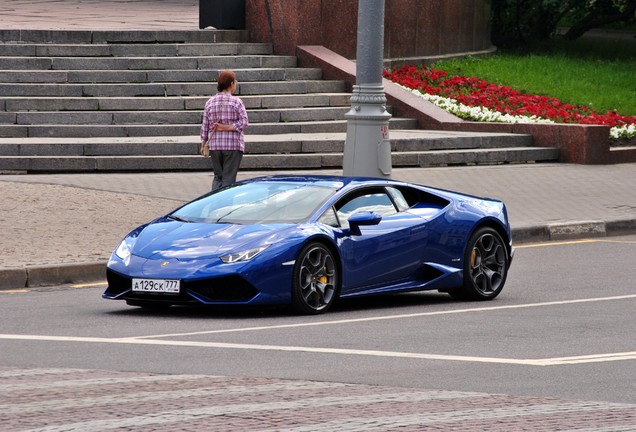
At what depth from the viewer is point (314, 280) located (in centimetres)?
1183

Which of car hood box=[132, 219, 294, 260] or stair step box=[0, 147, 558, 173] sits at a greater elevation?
stair step box=[0, 147, 558, 173]

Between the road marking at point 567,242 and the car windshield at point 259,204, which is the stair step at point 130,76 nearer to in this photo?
the road marking at point 567,242

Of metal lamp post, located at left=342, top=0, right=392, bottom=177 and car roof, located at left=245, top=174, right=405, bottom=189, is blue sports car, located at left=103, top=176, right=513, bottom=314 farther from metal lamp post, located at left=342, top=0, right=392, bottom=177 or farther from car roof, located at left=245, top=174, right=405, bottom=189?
metal lamp post, located at left=342, top=0, right=392, bottom=177

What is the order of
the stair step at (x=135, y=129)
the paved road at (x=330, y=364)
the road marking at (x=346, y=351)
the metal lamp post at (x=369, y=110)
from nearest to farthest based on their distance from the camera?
the paved road at (x=330, y=364) → the road marking at (x=346, y=351) → the metal lamp post at (x=369, y=110) → the stair step at (x=135, y=129)

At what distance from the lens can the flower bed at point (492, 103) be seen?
2652 centimetres

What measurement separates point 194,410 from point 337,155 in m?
15.3

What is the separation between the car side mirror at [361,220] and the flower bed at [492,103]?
14.3 metres

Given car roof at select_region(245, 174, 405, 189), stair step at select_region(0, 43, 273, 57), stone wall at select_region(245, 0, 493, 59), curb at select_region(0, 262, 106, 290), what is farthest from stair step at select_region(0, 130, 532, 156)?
car roof at select_region(245, 174, 405, 189)

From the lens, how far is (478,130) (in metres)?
25.7

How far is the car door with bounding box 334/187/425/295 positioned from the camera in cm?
1219

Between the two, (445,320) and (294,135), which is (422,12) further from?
(445,320)

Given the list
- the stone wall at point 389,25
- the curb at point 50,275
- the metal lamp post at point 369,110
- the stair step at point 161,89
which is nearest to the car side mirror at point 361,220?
the curb at point 50,275

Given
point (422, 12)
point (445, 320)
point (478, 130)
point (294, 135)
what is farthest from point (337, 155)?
point (445, 320)

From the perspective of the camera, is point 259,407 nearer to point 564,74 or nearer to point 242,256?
point 242,256
